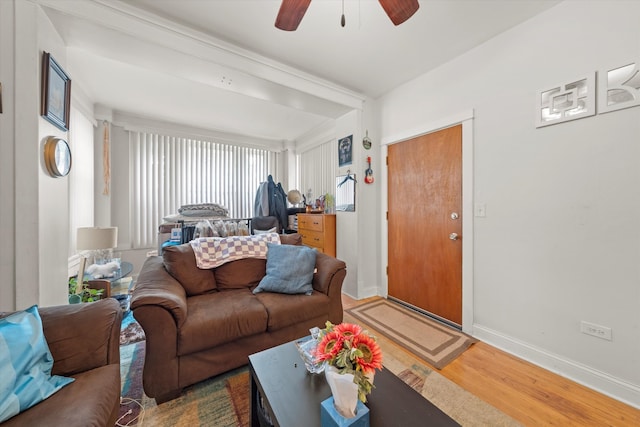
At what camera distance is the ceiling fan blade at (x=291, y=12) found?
1.29 metres

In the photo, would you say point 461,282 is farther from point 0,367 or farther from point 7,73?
point 7,73

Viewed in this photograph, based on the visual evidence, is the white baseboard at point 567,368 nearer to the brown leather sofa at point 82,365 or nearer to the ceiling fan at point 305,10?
the ceiling fan at point 305,10

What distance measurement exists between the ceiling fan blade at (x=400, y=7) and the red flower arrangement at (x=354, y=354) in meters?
1.62

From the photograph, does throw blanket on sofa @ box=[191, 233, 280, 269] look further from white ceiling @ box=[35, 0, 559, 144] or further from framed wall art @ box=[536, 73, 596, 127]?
framed wall art @ box=[536, 73, 596, 127]

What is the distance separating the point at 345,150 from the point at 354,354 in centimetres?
277

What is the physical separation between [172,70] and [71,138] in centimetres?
154

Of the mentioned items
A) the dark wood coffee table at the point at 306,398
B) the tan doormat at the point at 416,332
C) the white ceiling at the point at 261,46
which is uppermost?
the white ceiling at the point at 261,46

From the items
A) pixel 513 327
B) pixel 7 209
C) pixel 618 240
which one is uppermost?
pixel 7 209

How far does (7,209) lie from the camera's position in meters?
1.40

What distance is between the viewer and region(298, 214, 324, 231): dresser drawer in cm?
329

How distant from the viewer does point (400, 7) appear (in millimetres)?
1285

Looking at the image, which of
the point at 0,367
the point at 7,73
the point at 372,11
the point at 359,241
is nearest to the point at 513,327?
the point at 359,241

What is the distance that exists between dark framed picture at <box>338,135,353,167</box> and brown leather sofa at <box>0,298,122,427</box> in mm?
2692

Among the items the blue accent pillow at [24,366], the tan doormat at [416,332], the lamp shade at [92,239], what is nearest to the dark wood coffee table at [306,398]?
the blue accent pillow at [24,366]
